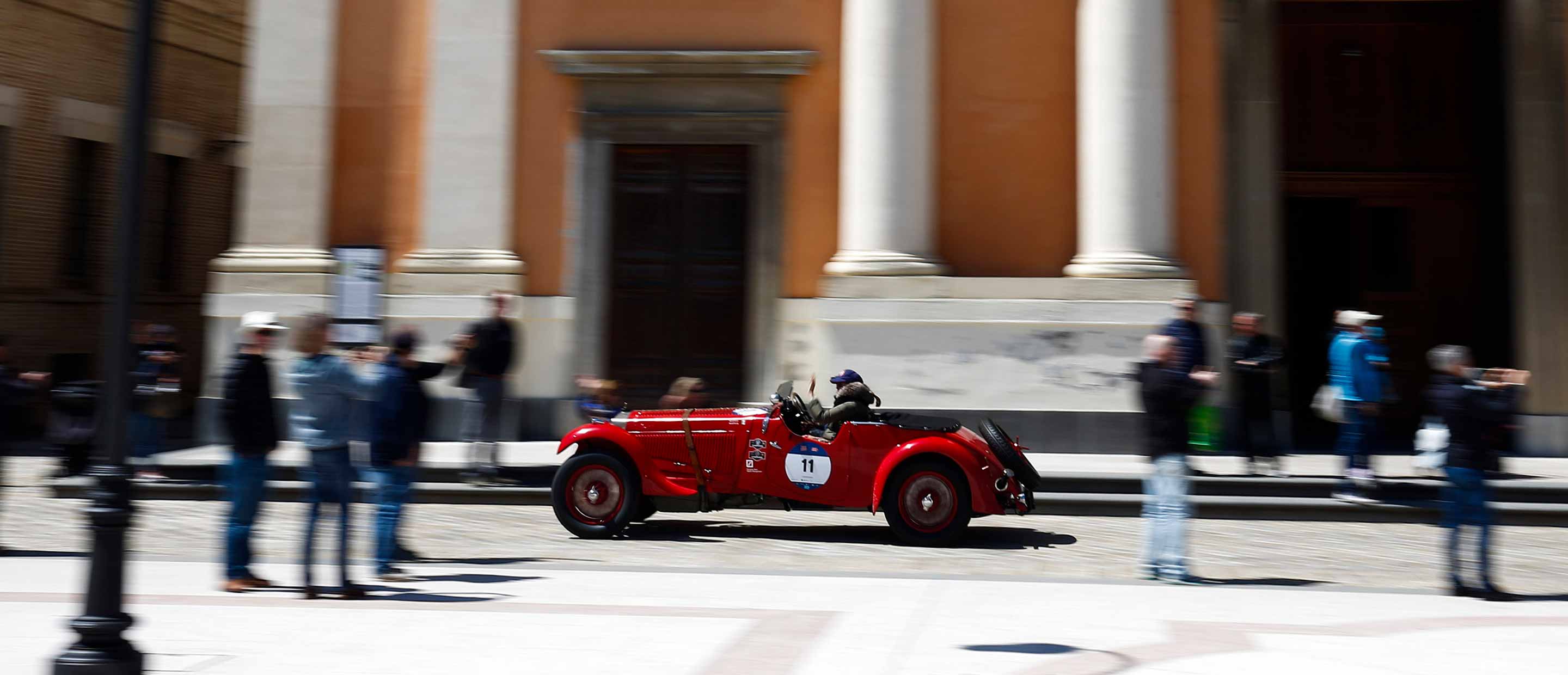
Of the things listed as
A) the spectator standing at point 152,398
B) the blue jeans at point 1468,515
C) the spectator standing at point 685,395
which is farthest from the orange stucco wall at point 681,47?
the blue jeans at point 1468,515

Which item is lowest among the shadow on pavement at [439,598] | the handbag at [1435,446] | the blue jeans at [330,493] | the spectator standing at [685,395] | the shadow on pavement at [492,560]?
the shadow on pavement at [439,598]

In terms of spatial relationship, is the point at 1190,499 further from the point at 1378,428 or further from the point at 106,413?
the point at 106,413

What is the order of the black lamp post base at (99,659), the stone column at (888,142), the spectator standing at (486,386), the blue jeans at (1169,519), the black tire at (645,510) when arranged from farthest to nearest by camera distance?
1. the stone column at (888,142)
2. the spectator standing at (486,386)
3. the black tire at (645,510)
4. the blue jeans at (1169,519)
5. the black lamp post base at (99,659)

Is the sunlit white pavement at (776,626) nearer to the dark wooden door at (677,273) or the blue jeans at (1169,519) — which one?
the blue jeans at (1169,519)

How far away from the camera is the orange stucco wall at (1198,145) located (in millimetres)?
16594

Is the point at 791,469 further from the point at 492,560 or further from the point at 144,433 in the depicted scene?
the point at 144,433

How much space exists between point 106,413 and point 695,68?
1210cm

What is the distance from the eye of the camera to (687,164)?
57.5 feet

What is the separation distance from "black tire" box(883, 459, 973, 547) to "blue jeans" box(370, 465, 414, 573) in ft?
12.0

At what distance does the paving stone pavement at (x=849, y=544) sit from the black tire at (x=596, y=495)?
0.16 m

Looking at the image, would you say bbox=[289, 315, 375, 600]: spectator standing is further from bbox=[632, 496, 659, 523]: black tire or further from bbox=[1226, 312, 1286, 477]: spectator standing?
bbox=[1226, 312, 1286, 477]: spectator standing

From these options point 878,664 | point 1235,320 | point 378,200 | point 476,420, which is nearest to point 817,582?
point 878,664

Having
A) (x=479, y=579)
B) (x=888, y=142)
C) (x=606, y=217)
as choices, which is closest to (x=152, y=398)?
(x=606, y=217)

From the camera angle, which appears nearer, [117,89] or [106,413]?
[106,413]
